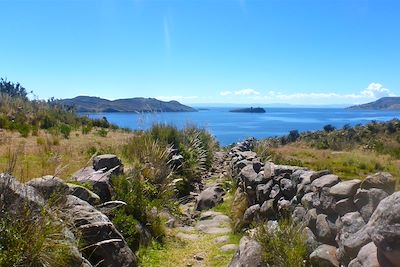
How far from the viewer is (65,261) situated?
3.90 metres

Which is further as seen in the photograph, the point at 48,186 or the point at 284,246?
the point at 48,186

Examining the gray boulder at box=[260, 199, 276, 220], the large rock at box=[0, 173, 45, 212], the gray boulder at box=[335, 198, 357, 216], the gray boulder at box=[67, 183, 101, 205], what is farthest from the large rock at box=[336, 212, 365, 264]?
the gray boulder at box=[67, 183, 101, 205]

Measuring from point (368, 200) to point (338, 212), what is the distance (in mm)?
481

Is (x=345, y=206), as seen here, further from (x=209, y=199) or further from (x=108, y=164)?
(x=209, y=199)

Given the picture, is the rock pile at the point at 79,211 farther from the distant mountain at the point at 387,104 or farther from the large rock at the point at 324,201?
the distant mountain at the point at 387,104

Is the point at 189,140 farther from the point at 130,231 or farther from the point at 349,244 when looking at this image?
the point at 349,244

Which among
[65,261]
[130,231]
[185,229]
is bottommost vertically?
[185,229]

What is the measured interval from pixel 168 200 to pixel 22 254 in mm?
4709

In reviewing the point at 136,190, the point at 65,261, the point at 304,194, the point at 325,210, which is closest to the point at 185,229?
the point at 136,190

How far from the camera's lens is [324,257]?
13.9ft

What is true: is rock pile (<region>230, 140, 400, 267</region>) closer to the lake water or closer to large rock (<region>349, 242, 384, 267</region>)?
large rock (<region>349, 242, 384, 267</region>)

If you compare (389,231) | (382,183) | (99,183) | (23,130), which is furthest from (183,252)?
(23,130)

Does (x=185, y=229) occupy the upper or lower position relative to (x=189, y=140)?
lower

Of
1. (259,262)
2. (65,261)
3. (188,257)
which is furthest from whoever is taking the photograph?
(188,257)
